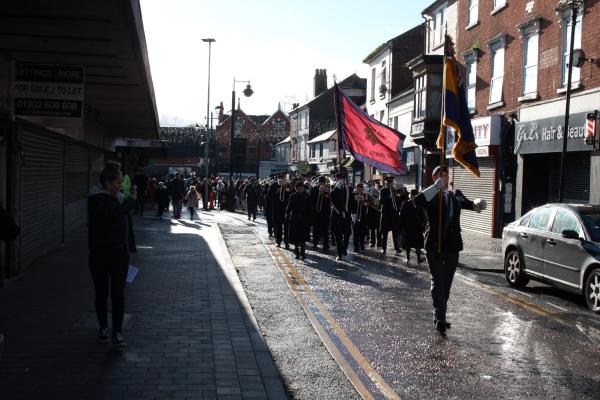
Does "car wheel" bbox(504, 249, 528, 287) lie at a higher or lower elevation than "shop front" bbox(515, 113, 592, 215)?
lower

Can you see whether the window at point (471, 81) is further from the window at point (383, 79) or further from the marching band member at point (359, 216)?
the window at point (383, 79)

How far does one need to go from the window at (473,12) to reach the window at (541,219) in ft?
51.3

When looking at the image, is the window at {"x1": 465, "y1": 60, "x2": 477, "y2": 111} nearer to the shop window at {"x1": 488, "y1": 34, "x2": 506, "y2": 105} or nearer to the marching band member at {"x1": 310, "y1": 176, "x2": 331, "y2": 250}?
the shop window at {"x1": 488, "y1": 34, "x2": 506, "y2": 105}

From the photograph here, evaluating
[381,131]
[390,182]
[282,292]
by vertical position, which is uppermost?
[381,131]

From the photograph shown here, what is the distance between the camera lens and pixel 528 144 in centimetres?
2122

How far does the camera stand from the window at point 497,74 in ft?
77.7

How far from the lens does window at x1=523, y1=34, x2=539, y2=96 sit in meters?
21.3

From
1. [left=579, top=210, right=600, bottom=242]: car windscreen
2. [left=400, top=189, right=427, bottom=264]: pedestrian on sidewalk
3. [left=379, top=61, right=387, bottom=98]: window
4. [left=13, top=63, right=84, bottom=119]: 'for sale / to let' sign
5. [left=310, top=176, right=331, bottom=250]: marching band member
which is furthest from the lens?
[left=379, top=61, right=387, bottom=98]: window

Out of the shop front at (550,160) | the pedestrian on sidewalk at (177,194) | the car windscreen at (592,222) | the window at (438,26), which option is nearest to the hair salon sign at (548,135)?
the shop front at (550,160)

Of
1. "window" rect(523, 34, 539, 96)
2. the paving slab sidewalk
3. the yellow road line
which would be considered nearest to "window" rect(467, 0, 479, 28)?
"window" rect(523, 34, 539, 96)

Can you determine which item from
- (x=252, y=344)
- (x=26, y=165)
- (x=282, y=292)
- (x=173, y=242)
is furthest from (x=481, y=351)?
(x=173, y=242)

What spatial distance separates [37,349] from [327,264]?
8.57 m

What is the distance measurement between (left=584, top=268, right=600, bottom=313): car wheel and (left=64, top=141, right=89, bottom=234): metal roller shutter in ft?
40.4

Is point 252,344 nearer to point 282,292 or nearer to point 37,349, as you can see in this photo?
point 37,349
